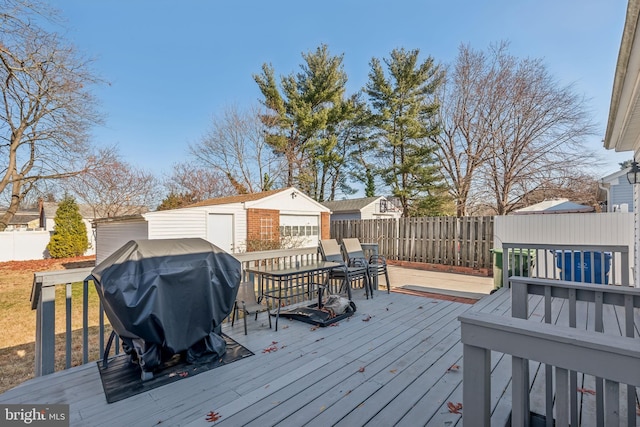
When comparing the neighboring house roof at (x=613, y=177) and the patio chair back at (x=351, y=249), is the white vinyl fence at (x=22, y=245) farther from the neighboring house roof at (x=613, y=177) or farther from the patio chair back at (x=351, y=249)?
the neighboring house roof at (x=613, y=177)

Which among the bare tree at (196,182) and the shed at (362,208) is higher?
the bare tree at (196,182)

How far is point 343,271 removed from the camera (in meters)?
4.88

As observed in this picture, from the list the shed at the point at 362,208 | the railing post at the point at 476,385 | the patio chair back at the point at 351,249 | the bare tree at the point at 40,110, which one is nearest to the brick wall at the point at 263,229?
the patio chair back at the point at 351,249

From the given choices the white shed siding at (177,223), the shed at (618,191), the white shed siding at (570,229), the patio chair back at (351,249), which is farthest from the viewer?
the shed at (618,191)

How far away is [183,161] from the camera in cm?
1953

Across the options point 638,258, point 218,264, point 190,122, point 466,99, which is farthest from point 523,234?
point 190,122

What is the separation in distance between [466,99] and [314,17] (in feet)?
24.3

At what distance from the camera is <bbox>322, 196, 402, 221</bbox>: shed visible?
61.1 feet

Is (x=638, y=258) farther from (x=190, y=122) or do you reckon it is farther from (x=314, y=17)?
(x=190, y=122)

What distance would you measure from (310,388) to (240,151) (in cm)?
1781

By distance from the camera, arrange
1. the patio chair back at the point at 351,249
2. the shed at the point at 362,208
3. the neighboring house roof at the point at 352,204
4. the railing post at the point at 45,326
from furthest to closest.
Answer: the shed at the point at 362,208
the neighboring house roof at the point at 352,204
the patio chair back at the point at 351,249
the railing post at the point at 45,326

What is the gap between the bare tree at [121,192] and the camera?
1668 cm

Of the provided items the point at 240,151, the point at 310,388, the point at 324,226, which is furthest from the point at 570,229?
the point at 240,151

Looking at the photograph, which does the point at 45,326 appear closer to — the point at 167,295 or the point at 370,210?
the point at 167,295
